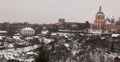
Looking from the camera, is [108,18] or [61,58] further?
[108,18]

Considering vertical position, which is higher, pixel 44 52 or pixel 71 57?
pixel 44 52

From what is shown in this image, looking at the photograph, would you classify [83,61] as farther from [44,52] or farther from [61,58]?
[44,52]

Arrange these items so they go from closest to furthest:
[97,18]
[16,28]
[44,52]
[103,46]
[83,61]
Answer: [44,52]
[83,61]
[103,46]
[97,18]
[16,28]

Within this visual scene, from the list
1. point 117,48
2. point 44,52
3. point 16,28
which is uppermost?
point 44,52

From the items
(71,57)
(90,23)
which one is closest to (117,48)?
(71,57)

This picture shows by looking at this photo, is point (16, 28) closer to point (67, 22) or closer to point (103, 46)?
point (67, 22)

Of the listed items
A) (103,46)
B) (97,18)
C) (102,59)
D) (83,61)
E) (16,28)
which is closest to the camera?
(83,61)

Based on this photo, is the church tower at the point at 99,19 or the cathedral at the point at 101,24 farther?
the church tower at the point at 99,19

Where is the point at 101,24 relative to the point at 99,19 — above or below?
below

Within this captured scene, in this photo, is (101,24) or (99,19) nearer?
(99,19)

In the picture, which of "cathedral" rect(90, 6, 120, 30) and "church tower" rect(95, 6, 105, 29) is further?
"church tower" rect(95, 6, 105, 29)
